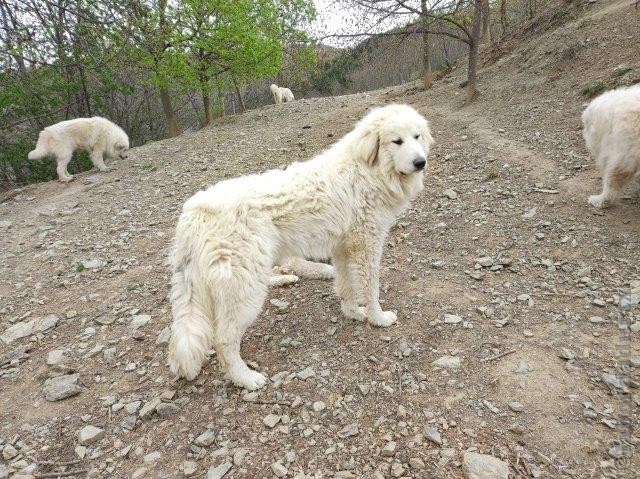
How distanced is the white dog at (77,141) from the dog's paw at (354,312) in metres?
10.2

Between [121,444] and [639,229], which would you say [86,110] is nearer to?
[121,444]

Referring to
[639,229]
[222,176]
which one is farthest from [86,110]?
[639,229]

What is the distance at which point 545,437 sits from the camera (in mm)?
2598

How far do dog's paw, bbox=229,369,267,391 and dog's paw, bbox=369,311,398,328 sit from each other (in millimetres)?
1270

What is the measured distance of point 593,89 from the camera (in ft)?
25.5

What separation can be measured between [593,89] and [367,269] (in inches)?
291

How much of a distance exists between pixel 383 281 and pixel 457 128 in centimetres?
619

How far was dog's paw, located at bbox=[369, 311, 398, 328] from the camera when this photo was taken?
390 cm

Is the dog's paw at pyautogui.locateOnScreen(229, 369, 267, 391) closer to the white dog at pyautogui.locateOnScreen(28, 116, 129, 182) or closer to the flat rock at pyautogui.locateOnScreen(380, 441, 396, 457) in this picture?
the flat rock at pyautogui.locateOnScreen(380, 441, 396, 457)

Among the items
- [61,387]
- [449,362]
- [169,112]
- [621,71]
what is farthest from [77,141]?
[621,71]

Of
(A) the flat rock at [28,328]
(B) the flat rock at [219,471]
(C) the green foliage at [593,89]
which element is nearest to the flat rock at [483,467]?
(B) the flat rock at [219,471]

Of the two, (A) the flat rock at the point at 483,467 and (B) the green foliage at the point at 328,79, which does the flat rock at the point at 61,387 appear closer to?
(A) the flat rock at the point at 483,467

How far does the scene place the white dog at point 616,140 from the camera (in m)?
4.73

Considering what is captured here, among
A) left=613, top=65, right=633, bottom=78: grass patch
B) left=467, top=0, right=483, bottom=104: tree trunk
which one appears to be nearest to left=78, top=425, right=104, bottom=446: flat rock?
left=613, top=65, right=633, bottom=78: grass patch
